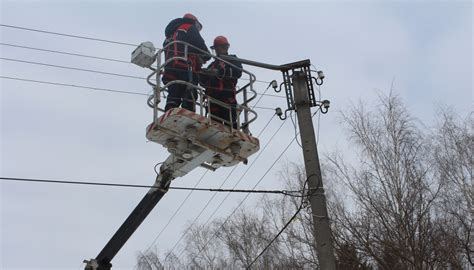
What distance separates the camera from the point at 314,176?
24.5 feet

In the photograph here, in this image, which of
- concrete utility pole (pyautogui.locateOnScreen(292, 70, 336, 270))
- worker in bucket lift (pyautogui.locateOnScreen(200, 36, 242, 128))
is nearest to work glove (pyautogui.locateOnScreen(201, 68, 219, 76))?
worker in bucket lift (pyautogui.locateOnScreen(200, 36, 242, 128))

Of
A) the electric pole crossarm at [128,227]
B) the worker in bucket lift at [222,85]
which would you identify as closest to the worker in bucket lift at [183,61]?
the worker in bucket lift at [222,85]

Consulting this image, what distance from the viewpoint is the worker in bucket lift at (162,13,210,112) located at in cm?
719

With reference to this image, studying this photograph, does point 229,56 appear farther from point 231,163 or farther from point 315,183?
Answer: point 315,183

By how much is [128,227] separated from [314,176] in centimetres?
280

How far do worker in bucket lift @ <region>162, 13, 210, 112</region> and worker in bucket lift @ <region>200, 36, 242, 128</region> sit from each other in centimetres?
24

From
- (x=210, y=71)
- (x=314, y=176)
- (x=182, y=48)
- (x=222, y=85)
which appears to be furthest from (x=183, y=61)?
(x=314, y=176)

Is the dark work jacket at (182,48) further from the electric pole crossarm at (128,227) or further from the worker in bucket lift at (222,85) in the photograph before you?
the electric pole crossarm at (128,227)

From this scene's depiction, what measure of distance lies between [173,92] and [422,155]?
339 inches

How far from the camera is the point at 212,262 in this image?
2736cm

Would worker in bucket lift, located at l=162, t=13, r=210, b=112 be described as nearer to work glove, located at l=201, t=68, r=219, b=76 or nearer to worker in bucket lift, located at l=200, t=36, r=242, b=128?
work glove, located at l=201, t=68, r=219, b=76

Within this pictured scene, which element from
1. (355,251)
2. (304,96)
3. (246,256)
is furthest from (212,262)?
(304,96)

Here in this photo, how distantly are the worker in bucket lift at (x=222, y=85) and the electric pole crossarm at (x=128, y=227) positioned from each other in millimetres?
1219

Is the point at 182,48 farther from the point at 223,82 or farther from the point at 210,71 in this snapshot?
the point at 223,82
